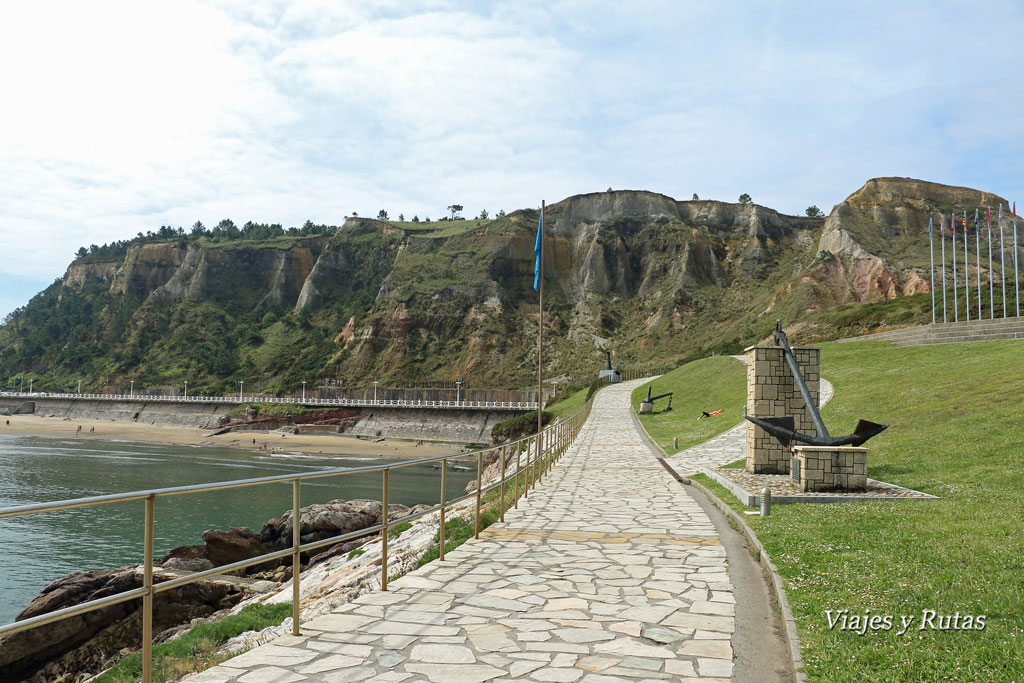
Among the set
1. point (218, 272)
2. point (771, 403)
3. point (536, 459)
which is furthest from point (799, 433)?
point (218, 272)

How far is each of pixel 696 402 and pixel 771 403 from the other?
872 inches

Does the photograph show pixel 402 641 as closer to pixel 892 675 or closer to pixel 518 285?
pixel 892 675

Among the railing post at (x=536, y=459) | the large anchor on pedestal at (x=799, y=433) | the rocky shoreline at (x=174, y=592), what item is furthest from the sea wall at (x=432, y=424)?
the large anchor on pedestal at (x=799, y=433)

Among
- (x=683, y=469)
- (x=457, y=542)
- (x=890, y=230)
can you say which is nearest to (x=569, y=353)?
(x=890, y=230)

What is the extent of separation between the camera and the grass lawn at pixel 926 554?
3.67m

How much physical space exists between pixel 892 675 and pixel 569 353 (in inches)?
3190

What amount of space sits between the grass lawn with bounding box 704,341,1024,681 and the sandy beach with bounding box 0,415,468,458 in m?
39.5

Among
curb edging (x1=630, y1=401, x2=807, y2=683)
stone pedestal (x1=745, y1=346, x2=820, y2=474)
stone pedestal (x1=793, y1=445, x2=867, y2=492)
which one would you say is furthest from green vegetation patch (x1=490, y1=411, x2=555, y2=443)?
stone pedestal (x1=793, y1=445, x2=867, y2=492)

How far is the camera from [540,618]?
Answer: 4.97m

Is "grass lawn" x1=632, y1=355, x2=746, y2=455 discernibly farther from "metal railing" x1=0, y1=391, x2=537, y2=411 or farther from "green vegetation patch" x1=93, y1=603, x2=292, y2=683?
"metal railing" x1=0, y1=391, x2=537, y2=411

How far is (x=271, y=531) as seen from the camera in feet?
54.8

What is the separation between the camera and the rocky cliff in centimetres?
7988

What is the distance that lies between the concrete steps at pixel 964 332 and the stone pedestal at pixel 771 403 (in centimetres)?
2140

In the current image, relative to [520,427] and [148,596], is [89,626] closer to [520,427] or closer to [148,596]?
[148,596]
